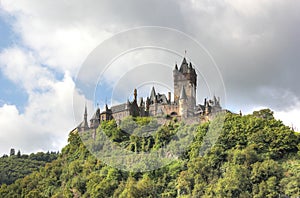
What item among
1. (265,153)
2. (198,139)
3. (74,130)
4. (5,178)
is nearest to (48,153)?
(5,178)

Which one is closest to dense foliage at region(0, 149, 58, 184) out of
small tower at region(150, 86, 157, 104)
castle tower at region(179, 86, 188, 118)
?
small tower at region(150, 86, 157, 104)

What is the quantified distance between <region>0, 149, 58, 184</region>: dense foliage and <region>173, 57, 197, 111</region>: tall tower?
3922 cm

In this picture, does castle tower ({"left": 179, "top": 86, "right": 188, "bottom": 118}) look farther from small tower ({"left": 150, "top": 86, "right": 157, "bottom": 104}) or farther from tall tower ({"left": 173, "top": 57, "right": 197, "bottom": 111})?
small tower ({"left": 150, "top": 86, "right": 157, "bottom": 104})

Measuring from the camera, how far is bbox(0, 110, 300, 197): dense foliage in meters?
52.0

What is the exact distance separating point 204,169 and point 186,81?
26976 millimetres

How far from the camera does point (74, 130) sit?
8312 centimetres

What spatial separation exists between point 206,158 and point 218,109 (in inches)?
651

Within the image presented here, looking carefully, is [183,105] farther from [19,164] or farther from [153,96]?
[19,164]

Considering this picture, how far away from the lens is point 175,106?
76.7 metres

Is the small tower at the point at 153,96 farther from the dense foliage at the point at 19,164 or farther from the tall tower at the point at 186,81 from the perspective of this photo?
the dense foliage at the point at 19,164

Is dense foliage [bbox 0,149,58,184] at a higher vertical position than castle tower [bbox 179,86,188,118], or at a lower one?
lower

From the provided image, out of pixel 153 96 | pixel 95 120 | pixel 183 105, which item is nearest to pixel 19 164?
pixel 95 120

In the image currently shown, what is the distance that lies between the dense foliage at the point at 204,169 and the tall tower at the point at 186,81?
7.45m

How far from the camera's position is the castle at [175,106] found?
74375mm
